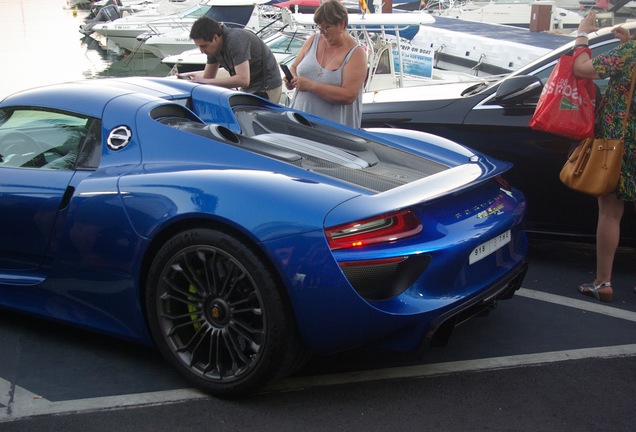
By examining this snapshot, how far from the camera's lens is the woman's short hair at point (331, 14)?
18.6 ft

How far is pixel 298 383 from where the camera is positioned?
3.80 metres

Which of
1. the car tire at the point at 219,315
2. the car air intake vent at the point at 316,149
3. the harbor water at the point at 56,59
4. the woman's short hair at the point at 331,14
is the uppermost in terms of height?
the woman's short hair at the point at 331,14

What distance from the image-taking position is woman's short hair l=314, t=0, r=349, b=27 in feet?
18.6

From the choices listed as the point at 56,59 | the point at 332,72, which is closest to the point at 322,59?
the point at 332,72

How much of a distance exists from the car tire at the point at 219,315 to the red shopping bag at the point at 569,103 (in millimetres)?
2263

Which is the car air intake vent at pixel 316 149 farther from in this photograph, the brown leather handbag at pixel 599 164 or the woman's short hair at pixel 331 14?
the woman's short hair at pixel 331 14

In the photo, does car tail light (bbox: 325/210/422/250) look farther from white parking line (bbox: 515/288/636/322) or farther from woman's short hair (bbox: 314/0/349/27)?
woman's short hair (bbox: 314/0/349/27)

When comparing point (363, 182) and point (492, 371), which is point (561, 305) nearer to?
point (492, 371)

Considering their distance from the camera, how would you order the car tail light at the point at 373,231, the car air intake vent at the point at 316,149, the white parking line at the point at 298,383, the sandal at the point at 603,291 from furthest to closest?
the sandal at the point at 603,291, the car air intake vent at the point at 316,149, the white parking line at the point at 298,383, the car tail light at the point at 373,231

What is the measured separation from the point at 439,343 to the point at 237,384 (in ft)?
2.75

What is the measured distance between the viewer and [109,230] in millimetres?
3744

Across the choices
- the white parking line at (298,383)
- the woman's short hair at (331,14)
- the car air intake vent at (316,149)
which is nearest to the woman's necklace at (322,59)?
the woman's short hair at (331,14)

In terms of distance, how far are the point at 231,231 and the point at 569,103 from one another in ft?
7.60

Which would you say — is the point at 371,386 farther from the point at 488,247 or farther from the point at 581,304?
the point at 581,304
